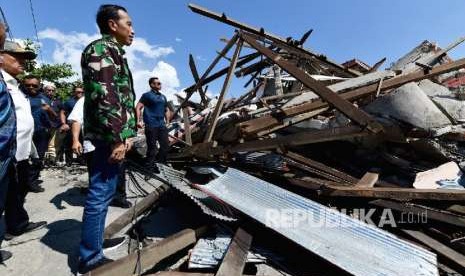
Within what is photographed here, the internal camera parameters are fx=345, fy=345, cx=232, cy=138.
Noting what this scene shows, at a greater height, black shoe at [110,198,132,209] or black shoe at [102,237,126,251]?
black shoe at [110,198,132,209]

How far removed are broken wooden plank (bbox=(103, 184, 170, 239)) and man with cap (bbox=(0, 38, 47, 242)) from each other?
3.15 ft

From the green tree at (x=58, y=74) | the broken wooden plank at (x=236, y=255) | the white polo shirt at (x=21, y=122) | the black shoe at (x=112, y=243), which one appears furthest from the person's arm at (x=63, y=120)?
the green tree at (x=58, y=74)

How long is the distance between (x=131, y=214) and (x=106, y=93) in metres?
1.55

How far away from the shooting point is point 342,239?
8.79 feet

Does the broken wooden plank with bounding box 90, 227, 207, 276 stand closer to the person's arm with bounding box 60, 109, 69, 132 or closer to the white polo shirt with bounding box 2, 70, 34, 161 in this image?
the white polo shirt with bounding box 2, 70, 34, 161

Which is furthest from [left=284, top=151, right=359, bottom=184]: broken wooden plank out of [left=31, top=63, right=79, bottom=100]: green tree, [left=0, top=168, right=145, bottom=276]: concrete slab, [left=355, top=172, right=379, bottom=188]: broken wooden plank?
[left=31, top=63, right=79, bottom=100]: green tree

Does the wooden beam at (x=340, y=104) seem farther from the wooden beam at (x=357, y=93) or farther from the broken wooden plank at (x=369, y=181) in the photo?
the broken wooden plank at (x=369, y=181)

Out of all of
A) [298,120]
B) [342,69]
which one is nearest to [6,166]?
[298,120]

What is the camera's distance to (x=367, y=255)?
8.28 feet

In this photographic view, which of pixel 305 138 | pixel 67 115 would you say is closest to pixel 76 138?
pixel 305 138

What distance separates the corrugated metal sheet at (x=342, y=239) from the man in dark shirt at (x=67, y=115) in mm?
4803

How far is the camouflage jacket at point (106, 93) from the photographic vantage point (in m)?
2.38

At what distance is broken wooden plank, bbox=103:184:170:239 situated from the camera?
318 cm

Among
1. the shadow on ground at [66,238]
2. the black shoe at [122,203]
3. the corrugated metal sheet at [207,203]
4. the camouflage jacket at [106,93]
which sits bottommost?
the shadow on ground at [66,238]
